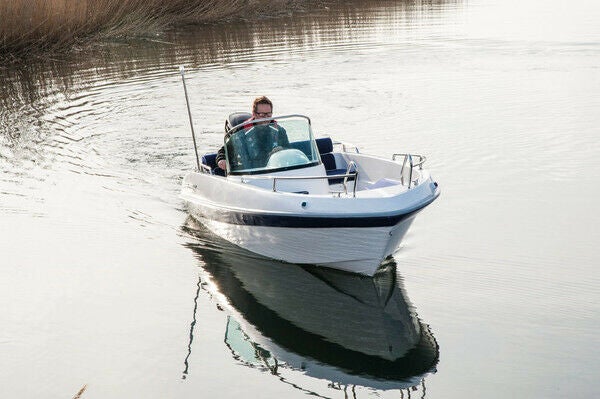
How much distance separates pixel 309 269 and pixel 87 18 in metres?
20.0

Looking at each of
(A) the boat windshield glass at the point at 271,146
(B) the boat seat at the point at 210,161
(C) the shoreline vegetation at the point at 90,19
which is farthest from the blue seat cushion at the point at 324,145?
(C) the shoreline vegetation at the point at 90,19

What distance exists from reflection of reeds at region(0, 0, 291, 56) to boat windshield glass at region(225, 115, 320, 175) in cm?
1526

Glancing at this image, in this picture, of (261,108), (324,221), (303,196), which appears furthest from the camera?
A: (261,108)

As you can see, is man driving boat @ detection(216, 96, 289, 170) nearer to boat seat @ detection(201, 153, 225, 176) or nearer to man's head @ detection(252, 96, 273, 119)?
man's head @ detection(252, 96, 273, 119)

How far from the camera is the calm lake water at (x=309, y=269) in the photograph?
7.75 meters

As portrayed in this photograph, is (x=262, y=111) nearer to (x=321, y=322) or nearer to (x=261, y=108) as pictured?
(x=261, y=108)

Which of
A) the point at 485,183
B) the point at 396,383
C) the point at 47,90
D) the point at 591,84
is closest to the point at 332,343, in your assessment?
the point at 396,383

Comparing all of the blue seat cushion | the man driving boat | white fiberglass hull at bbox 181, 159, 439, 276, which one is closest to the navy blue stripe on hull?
white fiberglass hull at bbox 181, 159, 439, 276

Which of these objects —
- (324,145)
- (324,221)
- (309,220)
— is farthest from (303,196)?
(324,145)

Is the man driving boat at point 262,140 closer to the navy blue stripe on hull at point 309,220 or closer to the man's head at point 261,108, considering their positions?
the man's head at point 261,108

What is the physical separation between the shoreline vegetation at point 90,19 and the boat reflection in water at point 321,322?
16.0m

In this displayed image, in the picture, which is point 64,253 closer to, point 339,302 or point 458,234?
point 339,302

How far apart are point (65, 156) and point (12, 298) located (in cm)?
650

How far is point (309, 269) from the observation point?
10125mm
